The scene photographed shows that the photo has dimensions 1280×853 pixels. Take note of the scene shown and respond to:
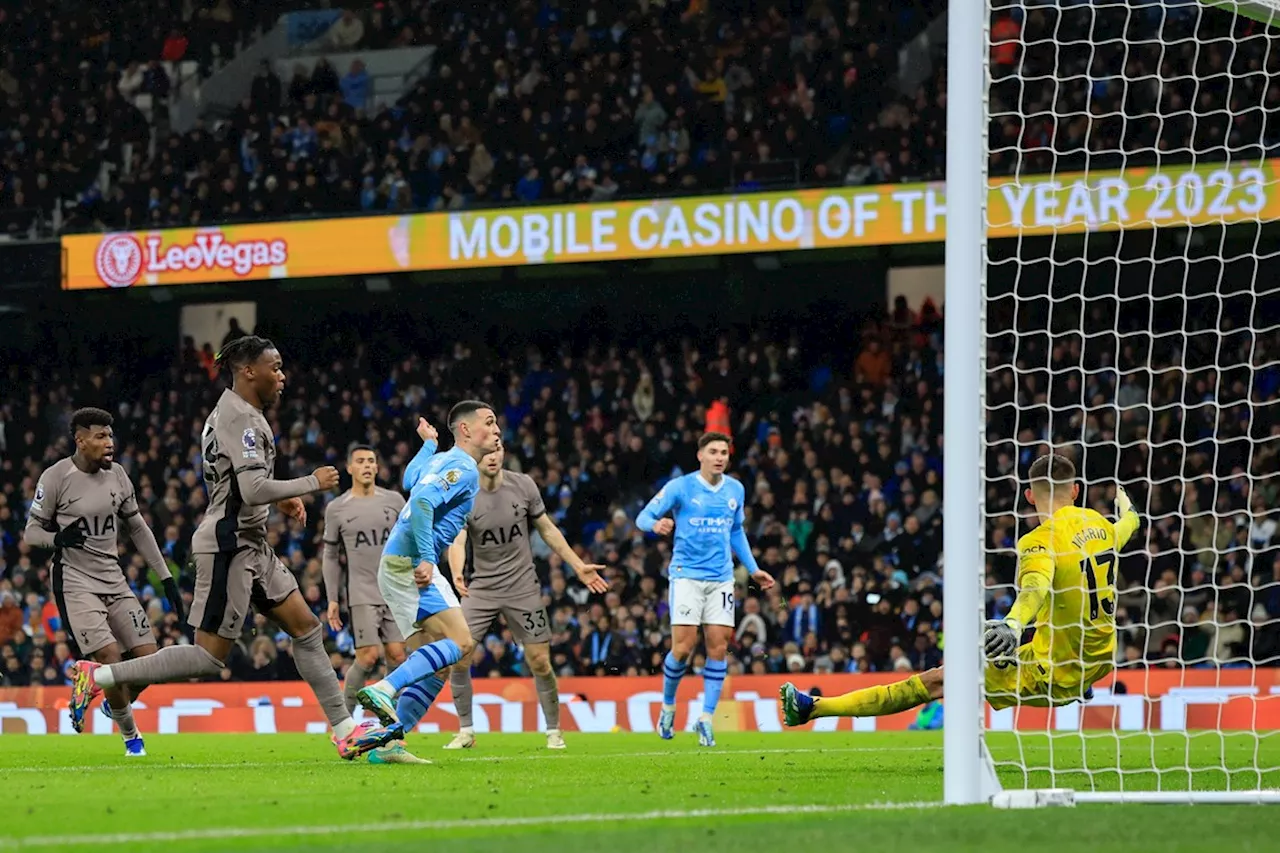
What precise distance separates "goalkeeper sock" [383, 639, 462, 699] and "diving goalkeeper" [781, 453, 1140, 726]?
1705 millimetres

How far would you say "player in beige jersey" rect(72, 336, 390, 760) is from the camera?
360 inches

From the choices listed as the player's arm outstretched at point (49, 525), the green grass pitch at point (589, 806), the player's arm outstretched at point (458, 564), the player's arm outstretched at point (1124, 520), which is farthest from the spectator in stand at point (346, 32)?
the player's arm outstretched at point (1124, 520)

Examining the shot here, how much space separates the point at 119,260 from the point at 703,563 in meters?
14.6

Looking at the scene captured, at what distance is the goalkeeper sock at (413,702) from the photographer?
377 inches

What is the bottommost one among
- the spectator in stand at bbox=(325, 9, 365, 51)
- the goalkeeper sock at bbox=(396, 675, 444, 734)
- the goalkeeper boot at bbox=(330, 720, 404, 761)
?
the goalkeeper boot at bbox=(330, 720, 404, 761)

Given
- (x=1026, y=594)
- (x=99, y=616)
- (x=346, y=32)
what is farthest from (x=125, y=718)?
(x=346, y=32)

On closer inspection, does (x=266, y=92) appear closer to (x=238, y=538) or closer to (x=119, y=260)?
(x=119, y=260)

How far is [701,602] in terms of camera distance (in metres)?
14.0

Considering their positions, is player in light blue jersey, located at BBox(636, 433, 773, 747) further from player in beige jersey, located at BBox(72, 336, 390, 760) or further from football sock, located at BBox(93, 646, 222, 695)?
football sock, located at BBox(93, 646, 222, 695)

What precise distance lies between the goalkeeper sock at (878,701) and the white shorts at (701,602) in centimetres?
461

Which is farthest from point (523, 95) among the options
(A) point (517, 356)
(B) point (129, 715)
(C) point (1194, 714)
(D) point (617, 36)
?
(B) point (129, 715)

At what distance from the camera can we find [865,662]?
1981 cm

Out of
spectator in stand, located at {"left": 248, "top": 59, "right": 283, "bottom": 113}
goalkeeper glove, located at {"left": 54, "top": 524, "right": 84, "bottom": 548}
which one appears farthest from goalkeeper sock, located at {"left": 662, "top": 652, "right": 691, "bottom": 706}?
spectator in stand, located at {"left": 248, "top": 59, "right": 283, "bottom": 113}

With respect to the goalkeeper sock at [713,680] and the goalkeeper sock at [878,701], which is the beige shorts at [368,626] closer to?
the goalkeeper sock at [713,680]
